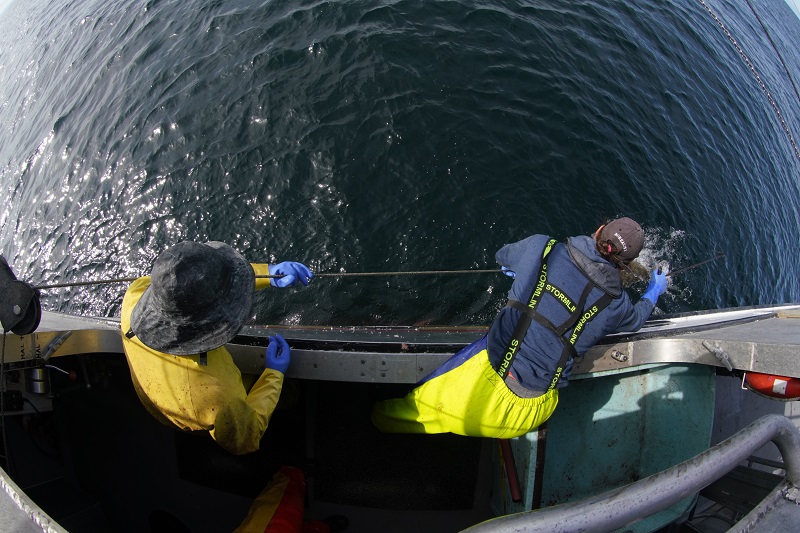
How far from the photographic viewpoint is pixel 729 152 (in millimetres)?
8453

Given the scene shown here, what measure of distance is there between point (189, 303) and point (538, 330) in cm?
195

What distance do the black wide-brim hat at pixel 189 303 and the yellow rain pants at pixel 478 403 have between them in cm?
146

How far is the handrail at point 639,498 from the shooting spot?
4.38 ft

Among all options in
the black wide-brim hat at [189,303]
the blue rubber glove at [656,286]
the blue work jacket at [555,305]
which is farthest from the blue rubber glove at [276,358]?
the blue rubber glove at [656,286]

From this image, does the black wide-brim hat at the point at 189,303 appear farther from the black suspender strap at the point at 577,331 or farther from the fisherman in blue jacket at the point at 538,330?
the black suspender strap at the point at 577,331

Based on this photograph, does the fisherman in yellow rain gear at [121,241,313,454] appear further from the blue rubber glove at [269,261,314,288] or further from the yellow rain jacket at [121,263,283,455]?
the blue rubber glove at [269,261,314,288]

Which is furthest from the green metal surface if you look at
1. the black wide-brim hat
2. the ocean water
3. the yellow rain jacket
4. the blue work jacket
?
the black wide-brim hat

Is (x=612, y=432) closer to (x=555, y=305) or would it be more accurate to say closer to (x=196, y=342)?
(x=555, y=305)

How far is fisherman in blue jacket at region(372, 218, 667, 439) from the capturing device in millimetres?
2807

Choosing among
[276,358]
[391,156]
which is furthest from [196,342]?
[391,156]

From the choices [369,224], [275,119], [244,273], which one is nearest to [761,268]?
[369,224]

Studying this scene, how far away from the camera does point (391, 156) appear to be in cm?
614

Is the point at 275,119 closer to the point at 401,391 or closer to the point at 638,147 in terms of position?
the point at 401,391

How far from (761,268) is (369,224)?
659 centimetres
